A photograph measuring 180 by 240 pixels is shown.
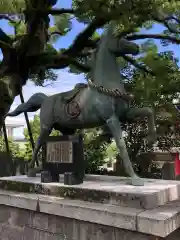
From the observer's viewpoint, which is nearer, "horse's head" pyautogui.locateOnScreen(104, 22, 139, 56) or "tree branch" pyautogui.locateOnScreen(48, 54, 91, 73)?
"horse's head" pyautogui.locateOnScreen(104, 22, 139, 56)

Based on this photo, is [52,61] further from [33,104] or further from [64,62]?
[33,104]

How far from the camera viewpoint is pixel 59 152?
367 centimetres

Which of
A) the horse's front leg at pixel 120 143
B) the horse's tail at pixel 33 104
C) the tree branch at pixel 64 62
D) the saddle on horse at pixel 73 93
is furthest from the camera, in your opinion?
the tree branch at pixel 64 62

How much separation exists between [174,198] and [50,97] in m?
2.12

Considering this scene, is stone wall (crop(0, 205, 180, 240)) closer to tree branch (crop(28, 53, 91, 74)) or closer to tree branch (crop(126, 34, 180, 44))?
tree branch (crop(28, 53, 91, 74))

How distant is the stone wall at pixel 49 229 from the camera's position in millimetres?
2799

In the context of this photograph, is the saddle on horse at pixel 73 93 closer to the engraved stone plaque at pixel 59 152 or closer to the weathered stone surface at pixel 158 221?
the engraved stone plaque at pixel 59 152

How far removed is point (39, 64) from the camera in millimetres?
7887

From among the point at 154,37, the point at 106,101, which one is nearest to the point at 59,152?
the point at 106,101

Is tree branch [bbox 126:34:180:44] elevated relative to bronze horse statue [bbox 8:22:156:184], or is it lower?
elevated

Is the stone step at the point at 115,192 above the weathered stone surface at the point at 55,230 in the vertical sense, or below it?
above

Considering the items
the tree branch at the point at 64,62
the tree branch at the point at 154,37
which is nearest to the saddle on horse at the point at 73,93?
the tree branch at the point at 64,62

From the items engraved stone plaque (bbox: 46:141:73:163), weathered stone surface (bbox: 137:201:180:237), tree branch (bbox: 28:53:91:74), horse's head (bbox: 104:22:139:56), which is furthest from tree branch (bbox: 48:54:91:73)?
→ weathered stone surface (bbox: 137:201:180:237)

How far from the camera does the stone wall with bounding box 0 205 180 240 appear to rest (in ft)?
9.18
